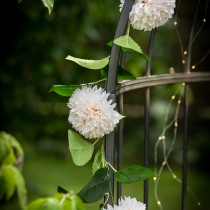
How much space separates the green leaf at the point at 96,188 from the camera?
1368 mm

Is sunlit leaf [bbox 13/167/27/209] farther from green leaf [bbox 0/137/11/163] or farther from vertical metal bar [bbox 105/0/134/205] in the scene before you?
vertical metal bar [bbox 105/0/134/205]

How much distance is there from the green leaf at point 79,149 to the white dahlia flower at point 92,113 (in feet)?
0.12

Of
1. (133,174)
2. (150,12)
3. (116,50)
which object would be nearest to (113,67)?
(116,50)

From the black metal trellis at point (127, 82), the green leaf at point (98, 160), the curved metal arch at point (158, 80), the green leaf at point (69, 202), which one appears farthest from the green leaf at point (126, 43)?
the green leaf at point (69, 202)

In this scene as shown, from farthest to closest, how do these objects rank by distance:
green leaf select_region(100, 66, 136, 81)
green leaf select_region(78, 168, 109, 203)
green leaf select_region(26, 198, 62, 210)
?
green leaf select_region(100, 66, 136, 81), green leaf select_region(78, 168, 109, 203), green leaf select_region(26, 198, 62, 210)

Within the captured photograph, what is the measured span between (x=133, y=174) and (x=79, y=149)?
14cm

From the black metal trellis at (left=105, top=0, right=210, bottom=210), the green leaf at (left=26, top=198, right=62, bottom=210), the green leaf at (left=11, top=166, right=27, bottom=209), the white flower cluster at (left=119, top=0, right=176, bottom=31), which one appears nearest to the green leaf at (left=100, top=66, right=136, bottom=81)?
the black metal trellis at (left=105, top=0, right=210, bottom=210)

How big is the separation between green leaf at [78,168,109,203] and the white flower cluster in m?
0.36

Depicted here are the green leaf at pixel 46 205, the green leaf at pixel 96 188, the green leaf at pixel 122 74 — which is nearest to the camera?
the green leaf at pixel 46 205

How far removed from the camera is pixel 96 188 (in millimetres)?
1381

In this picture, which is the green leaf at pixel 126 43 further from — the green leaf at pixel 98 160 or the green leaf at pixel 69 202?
the green leaf at pixel 69 202

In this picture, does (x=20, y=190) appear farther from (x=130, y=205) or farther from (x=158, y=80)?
(x=158, y=80)

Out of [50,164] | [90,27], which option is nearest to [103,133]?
[90,27]

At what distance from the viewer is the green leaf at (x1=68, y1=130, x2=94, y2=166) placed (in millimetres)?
1411
